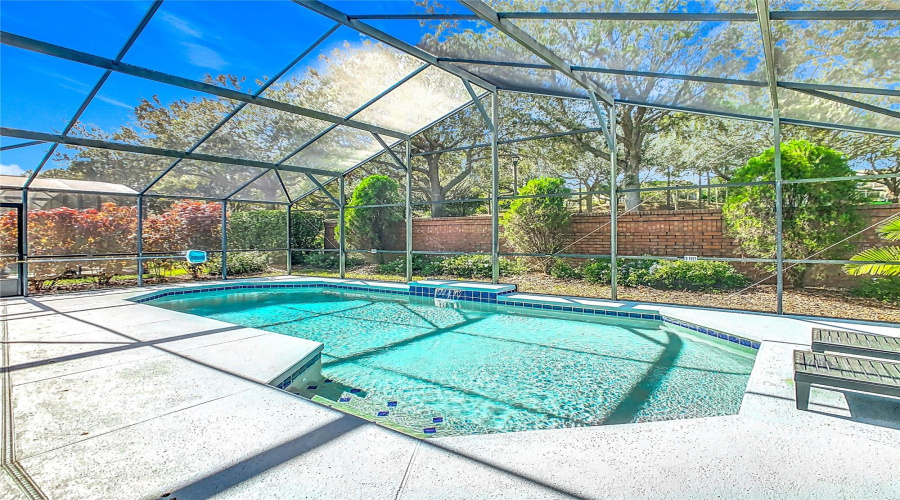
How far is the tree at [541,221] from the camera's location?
355 inches

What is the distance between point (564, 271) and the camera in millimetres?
9117

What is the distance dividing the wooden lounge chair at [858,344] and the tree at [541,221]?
5.80 meters

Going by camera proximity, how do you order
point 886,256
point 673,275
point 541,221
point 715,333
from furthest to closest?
point 541,221 < point 673,275 < point 886,256 < point 715,333

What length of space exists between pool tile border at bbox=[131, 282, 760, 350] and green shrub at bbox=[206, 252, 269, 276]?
2.19 meters

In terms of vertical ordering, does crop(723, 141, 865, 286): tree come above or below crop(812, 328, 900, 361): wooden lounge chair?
above

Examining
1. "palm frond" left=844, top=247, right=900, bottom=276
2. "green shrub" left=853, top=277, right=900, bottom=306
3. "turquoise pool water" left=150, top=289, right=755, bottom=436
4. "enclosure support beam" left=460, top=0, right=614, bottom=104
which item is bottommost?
"turquoise pool water" left=150, top=289, right=755, bottom=436

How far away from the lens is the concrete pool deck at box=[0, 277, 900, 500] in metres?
1.65

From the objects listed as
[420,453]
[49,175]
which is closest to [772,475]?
[420,453]

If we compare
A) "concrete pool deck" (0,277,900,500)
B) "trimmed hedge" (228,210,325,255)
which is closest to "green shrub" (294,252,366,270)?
"trimmed hedge" (228,210,325,255)

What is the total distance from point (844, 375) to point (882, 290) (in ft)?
18.5

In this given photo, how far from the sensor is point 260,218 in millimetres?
11984

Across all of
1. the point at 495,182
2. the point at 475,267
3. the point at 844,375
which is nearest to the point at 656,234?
the point at 495,182

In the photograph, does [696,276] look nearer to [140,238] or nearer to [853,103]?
[853,103]

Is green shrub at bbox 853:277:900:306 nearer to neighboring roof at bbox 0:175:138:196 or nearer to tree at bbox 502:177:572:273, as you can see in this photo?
tree at bbox 502:177:572:273
